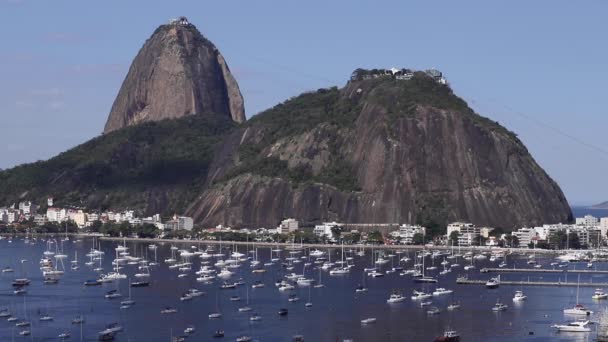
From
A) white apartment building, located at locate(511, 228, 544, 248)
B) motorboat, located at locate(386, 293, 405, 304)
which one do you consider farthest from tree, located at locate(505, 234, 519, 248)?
motorboat, located at locate(386, 293, 405, 304)

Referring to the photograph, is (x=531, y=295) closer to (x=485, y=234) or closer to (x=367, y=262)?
(x=367, y=262)

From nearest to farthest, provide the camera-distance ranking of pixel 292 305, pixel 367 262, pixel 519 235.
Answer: pixel 292 305 → pixel 367 262 → pixel 519 235

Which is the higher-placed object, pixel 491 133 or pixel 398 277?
pixel 491 133

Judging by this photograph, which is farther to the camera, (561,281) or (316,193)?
(316,193)

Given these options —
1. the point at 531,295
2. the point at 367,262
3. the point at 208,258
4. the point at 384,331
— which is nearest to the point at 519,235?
the point at 367,262

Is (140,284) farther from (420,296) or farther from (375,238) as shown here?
(375,238)

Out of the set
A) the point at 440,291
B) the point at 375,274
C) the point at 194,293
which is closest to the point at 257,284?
the point at 194,293
